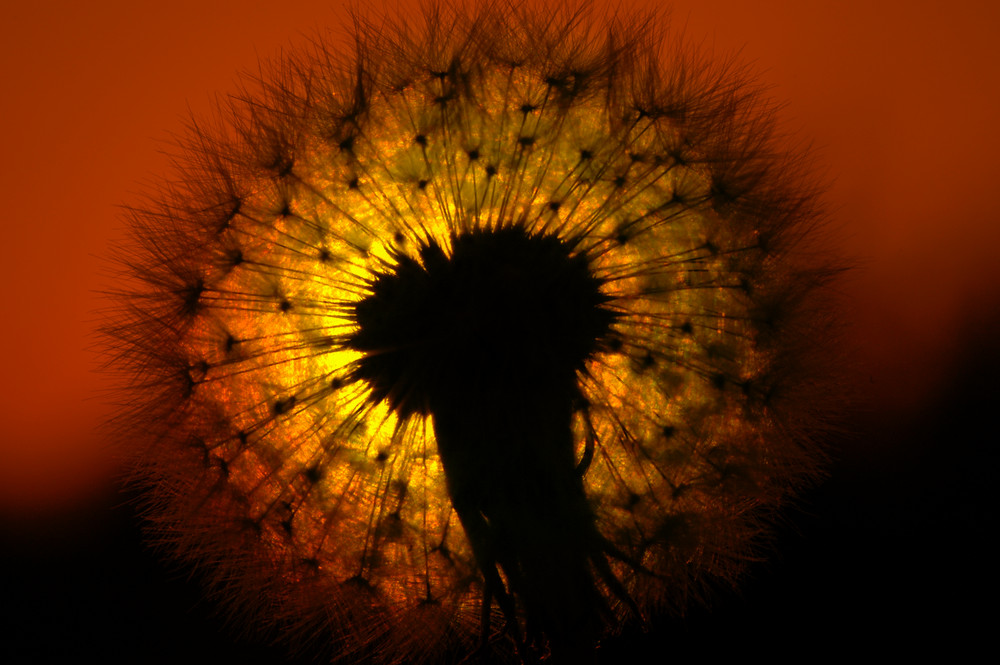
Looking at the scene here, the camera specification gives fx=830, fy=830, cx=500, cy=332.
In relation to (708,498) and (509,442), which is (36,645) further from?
(708,498)

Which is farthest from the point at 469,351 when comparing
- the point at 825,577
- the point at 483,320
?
the point at 825,577

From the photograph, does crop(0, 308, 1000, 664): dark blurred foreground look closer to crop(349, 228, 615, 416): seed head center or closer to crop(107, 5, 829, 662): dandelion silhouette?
crop(107, 5, 829, 662): dandelion silhouette

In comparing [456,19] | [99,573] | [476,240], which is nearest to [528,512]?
[476,240]

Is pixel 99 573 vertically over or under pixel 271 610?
over

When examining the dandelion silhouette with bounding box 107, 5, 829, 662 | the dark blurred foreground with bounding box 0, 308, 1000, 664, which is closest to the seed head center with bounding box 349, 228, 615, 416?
the dandelion silhouette with bounding box 107, 5, 829, 662

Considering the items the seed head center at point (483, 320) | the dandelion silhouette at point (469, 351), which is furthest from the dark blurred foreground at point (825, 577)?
the seed head center at point (483, 320)

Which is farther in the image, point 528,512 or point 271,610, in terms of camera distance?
point 271,610

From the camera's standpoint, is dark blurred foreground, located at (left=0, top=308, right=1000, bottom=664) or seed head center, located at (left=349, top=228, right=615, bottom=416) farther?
dark blurred foreground, located at (left=0, top=308, right=1000, bottom=664)

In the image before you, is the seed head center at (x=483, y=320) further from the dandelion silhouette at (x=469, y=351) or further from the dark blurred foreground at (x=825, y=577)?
the dark blurred foreground at (x=825, y=577)
